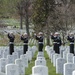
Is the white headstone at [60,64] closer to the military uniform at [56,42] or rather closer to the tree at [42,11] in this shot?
the military uniform at [56,42]

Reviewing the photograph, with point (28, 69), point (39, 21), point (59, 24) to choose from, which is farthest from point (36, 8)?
point (28, 69)

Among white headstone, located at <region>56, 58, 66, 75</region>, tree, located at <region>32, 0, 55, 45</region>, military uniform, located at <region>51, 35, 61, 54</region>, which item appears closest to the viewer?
white headstone, located at <region>56, 58, 66, 75</region>

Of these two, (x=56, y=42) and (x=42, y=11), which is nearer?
(x=56, y=42)

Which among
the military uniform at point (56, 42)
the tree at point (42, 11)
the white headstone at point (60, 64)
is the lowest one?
the white headstone at point (60, 64)

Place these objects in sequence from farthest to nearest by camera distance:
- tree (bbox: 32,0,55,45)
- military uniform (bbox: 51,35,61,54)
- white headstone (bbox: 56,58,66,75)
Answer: tree (bbox: 32,0,55,45), military uniform (bbox: 51,35,61,54), white headstone (bbox: 56,58,66,75)

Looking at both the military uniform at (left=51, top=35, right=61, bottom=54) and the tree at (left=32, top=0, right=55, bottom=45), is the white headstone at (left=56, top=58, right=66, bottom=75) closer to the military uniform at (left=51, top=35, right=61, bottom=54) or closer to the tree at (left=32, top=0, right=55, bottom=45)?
the military uniform at (left=51, top=35, right=61, bottom=54)

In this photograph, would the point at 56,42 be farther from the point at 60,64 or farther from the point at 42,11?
the point at 42,11

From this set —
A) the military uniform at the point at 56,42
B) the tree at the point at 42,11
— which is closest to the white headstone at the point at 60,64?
the military uniform at the point at 56,42

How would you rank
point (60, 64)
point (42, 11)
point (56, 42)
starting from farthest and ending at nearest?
point (42, 11)
point (56, 42)
point (60, 64)

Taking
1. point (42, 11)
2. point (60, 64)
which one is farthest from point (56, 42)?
point (42, 11)

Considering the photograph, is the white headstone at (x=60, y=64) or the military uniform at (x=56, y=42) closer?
the white headstone at (x=60, y=64)

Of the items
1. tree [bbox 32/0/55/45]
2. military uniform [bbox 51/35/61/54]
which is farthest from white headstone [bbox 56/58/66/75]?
tree [bbox 32/0/55/45]

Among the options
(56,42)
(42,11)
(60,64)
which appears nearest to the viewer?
(60,64)

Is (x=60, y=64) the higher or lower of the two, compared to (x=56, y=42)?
lower
